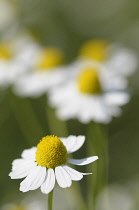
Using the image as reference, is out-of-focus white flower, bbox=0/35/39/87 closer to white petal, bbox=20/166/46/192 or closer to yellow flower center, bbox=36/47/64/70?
yellow flower center, bbox=36/47/64/70

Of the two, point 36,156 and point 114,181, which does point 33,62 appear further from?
point 36,156

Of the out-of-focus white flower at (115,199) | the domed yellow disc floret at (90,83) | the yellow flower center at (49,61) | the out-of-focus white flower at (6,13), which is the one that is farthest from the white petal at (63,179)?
the out-of-focus white flower at (6,13)

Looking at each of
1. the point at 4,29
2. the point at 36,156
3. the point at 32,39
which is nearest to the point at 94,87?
the point at 36,156

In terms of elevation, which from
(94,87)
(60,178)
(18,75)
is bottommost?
(60,178)

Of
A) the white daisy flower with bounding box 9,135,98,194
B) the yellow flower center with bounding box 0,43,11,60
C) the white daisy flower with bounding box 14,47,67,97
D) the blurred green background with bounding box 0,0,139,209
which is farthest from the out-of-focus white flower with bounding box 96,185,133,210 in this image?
the yellow flower center with bounding box 0,43,11,60

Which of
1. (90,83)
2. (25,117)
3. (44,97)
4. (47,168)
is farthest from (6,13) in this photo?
(47,168)

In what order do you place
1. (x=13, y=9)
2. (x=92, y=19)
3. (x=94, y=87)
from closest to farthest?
(x=94, y=87) < (x=13, y=9) < (x=92, y=19)

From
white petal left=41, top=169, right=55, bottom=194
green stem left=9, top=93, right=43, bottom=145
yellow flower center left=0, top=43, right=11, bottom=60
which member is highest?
yellow flower center left=0, top=43, right=11, bottom=60

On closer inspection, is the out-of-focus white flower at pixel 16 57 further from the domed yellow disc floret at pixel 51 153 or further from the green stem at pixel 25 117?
the domed yellow disc floret at pixel 51 153
